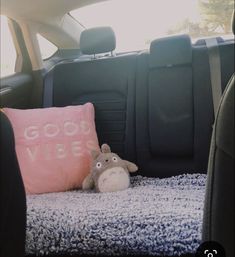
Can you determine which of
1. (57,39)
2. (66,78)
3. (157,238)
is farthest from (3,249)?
(57,39)

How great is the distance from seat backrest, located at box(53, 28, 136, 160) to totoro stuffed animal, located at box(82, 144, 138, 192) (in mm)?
201

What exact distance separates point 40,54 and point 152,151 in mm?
923

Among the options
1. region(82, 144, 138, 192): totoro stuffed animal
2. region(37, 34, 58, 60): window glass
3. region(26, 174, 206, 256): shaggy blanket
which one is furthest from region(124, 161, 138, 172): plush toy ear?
region(37, 34, 58, 60): window glass

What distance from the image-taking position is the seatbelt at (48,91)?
6.56 feet

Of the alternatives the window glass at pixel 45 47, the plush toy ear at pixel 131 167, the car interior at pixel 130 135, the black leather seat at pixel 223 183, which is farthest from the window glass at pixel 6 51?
the black leather seat at pixel 223 183

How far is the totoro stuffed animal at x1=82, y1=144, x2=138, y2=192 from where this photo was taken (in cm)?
156

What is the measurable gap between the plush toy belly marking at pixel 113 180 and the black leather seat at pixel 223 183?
0.84 meters

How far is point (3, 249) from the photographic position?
85 centimetres

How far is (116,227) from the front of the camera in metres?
1.13

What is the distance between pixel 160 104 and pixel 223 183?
1.10 m

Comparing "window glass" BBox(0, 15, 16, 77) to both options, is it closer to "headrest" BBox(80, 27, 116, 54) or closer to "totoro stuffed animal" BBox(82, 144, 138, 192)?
"headrest" BBox(80, 27, 116, 54)

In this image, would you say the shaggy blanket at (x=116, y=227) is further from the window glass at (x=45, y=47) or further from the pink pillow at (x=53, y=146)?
the window glass at (x=45, y=47)

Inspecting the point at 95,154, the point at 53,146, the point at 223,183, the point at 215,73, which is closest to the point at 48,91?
the point at 53,146

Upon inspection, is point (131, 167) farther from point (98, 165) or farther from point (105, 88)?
point (105, 88)
